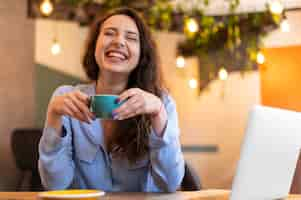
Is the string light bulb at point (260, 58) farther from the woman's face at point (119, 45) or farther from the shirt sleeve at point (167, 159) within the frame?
the shirt sleeve at point (167, 159)

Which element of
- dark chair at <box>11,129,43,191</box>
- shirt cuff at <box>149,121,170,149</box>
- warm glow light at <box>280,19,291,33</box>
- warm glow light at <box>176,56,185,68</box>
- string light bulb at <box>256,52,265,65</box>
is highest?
warm glow light at <box>280,19,291,33</box>

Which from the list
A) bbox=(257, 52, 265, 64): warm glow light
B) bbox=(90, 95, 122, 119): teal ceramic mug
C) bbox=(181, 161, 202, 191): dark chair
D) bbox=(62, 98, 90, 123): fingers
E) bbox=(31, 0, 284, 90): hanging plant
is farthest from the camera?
bbox=(31, 0, 284, 90): hanging plant

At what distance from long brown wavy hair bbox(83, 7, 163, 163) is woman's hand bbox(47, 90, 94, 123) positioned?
A: 30cm

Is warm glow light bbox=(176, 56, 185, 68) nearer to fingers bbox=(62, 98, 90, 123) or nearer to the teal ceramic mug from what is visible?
fingers bbox=(62, 98, 90, 123)

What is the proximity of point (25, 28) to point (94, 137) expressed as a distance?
259cm

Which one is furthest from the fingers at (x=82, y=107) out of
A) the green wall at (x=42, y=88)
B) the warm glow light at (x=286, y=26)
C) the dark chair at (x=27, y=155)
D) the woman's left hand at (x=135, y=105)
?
the warm glow light at (x=286, y=26)

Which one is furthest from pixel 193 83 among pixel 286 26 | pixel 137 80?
pixel 137 80

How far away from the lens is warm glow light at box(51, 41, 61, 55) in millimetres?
4078

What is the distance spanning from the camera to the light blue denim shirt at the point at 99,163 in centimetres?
155

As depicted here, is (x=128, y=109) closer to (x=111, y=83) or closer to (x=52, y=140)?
(x=52, y=140)

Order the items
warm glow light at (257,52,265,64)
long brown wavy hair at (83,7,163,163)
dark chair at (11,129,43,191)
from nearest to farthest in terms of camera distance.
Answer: long brown wavy hair at (83,7,163,163)
dark chair at (11,129,43,191)
warm glow light at (257,52,265,64)

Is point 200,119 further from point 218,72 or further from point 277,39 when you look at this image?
point 277,39

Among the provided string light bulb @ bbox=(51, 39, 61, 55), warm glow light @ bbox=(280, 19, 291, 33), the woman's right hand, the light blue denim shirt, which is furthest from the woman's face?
warm glow light @ bbox=(280, 19, 291, 33)

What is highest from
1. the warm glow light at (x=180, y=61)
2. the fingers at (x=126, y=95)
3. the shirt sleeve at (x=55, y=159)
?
the warm glow light at (x=180, y=61)
